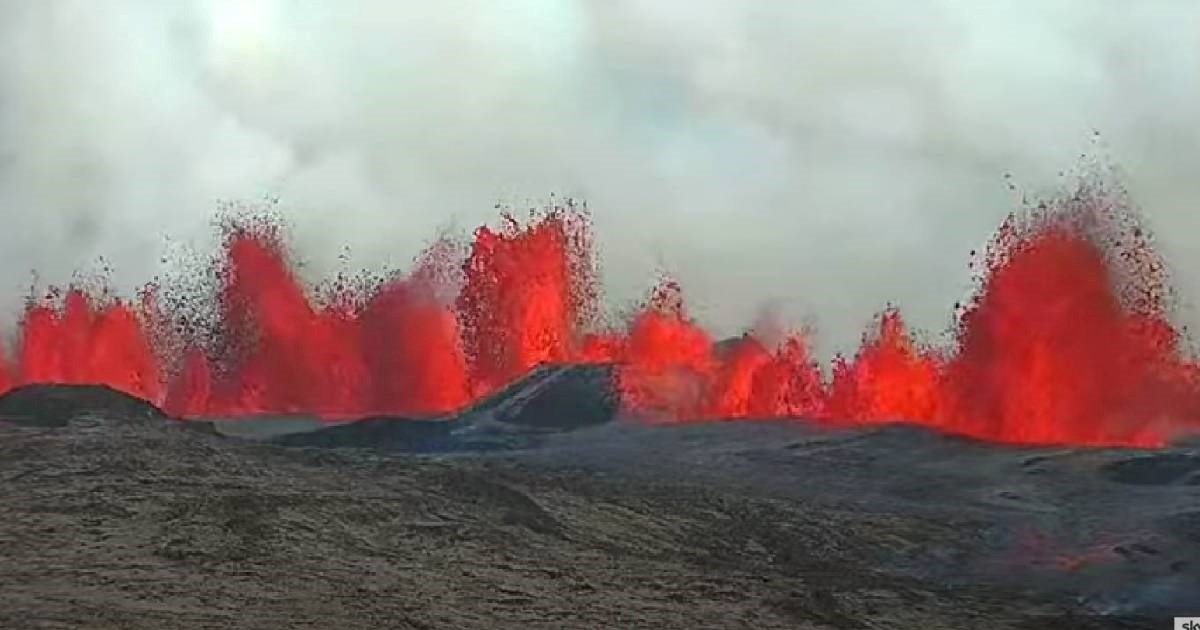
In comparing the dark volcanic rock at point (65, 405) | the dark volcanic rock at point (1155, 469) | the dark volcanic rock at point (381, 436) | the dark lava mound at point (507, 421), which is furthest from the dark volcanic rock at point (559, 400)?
the dark volcanic rock at point (1155, 469)

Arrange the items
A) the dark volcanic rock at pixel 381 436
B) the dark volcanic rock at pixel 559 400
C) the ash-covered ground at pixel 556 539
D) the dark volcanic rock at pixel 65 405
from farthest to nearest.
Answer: the dark volcanic rock at pixel 559 400 → the dark volcanic rock at pixel 381 436 → the dark volcanic rock at pixel 65 405 → the ash-covered ground at pixel 556 539

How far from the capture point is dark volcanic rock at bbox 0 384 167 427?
67000mm

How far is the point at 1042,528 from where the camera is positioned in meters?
55.4

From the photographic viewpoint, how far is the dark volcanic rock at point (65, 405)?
220 feet

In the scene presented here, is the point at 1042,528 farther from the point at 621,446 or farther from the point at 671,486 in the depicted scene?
the point at 621,446

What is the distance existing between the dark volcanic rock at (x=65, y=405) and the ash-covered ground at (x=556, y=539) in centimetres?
26

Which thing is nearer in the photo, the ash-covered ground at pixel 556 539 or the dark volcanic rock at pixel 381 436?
the ash-covered ground at pixel 556 539

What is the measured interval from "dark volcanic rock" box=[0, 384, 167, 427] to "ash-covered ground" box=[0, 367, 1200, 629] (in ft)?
0.84

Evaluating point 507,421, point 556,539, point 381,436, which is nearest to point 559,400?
point 507,421

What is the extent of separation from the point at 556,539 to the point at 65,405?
117 ft

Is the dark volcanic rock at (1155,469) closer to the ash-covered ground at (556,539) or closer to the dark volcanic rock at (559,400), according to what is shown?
the ash-covered ground at (556,539)

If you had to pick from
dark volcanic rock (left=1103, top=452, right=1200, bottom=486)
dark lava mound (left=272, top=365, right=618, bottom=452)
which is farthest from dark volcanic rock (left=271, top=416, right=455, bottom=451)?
dark volcanic rock (left=1103, top=452, right=1200, bottom=486)

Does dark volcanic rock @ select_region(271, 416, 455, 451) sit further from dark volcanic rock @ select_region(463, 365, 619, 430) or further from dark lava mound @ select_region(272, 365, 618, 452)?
dark volcanic rock @ select_region(463, 365, 619, 430)

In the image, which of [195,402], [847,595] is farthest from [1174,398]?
[195,402]
